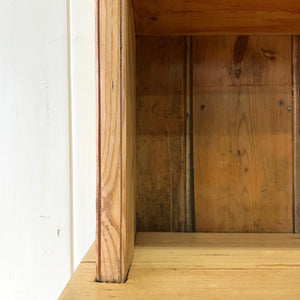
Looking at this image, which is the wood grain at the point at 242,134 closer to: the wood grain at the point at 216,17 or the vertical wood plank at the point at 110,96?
the wood grain at the point at 216,17

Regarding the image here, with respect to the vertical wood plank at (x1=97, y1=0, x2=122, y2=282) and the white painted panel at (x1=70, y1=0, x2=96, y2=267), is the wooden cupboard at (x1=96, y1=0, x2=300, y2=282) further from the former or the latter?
the vertical wood plank at (x1=97, y1=0, x2=122, y2=282)

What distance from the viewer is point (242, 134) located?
0.58 m

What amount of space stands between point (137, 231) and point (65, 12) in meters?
0.48

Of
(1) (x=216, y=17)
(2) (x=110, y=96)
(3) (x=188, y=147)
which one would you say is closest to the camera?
(2) (x=110, y=96)

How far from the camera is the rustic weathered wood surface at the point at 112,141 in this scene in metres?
0.34

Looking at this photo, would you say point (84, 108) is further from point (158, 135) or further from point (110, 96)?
point (110, 96)

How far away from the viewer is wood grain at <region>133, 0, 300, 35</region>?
1.43 feet

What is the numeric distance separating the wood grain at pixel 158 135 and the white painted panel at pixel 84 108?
0.39ft

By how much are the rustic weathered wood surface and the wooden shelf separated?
3 centimetres

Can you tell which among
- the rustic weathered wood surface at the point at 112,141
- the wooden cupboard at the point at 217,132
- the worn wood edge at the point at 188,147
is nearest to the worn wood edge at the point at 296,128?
the wooden cupboard at the point at 217,132

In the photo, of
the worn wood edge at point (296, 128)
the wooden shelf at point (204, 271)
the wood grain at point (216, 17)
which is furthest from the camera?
the worn wood edge at point (296, 128)

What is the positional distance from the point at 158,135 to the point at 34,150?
279mm

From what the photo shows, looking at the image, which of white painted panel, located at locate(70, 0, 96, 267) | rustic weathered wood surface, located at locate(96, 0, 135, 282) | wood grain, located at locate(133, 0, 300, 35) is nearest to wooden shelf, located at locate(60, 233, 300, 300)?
rustic weathered wood surface, located at locate(96, 0, 135, 282)

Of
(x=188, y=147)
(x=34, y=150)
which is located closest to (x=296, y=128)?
(x=188, y=147)
